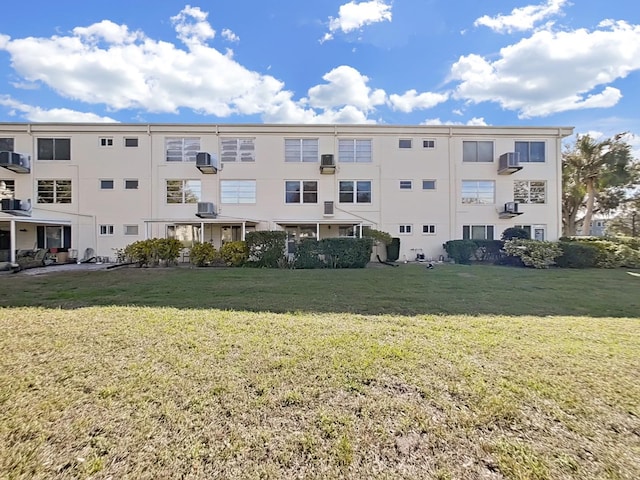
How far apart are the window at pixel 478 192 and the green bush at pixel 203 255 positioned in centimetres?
1490

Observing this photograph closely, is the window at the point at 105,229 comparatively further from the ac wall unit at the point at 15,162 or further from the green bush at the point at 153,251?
the ac wall unit at the point at 15,162

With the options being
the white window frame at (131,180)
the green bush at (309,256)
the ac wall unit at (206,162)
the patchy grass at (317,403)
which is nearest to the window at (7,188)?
the white window frame at (131,180)

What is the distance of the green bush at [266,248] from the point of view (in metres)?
13.4

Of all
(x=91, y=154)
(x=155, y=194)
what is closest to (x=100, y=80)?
(x=91, y=154)

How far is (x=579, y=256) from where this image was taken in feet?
47.1

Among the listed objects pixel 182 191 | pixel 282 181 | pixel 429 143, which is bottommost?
pixel 182 191

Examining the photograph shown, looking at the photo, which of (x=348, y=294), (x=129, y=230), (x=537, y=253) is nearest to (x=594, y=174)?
(x=537, y=253)

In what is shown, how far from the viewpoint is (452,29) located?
44.8 feet

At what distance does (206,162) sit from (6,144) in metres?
11.9

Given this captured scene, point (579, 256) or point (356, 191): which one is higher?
point (356, 191)

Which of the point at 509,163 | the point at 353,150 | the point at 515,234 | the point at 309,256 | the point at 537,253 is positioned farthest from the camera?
the point at 353,150

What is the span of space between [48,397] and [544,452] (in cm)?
401

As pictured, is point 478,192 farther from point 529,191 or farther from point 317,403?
point 317,403

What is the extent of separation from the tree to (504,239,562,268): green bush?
11624mm
